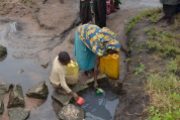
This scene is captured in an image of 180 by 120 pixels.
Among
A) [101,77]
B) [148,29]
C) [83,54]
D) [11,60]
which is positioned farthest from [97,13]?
[11,60]

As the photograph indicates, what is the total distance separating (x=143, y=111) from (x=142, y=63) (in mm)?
1252

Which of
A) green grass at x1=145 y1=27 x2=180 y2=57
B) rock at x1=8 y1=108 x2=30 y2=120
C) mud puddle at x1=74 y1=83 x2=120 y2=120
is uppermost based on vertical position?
green grass at x1=145 y1=27 x2=180 y2=57

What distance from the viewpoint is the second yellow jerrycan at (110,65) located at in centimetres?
341

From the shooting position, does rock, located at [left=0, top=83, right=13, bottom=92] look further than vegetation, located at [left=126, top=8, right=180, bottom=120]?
Yes

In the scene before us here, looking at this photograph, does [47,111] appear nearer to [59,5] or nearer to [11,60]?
[11,60]

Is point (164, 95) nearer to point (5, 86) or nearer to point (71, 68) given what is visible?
point (71, 68)

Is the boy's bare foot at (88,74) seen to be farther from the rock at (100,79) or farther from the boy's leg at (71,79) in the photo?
the boy's leg at (71,79)

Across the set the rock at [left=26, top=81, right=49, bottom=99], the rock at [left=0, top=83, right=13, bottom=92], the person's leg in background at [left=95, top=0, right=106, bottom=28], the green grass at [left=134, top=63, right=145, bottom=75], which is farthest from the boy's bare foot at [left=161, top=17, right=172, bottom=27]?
the rock at [left=0, top=83, right=13, bottom=92]

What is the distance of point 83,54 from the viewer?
11.5 feet

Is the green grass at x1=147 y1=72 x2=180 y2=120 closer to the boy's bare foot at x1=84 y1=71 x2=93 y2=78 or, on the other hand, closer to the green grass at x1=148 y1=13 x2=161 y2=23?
the boy's bare foot at x1=84 y1=71 x2=93 y2=78

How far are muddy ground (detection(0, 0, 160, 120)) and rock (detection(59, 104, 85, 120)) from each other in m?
0.25

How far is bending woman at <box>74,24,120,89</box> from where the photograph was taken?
2.68 metres

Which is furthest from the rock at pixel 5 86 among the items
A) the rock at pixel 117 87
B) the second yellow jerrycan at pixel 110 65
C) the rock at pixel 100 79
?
the rock at pixel 117 87

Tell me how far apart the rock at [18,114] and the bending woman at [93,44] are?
4.30 feet
